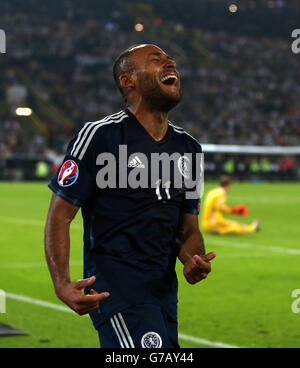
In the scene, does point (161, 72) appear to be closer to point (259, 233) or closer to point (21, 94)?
point (259, 233)

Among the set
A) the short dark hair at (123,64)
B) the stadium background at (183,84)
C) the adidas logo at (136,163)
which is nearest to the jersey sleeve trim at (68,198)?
the adidas logo at (136,163)

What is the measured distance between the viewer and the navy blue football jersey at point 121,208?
3.22m

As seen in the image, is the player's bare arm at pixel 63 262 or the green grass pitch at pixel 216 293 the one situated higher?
the player's bare arm at pixel 63 262

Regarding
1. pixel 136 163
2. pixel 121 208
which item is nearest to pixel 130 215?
pixel 121 208

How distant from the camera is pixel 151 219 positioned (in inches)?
130

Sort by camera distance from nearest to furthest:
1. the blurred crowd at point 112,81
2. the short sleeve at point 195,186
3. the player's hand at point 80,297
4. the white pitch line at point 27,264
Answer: the player's hand at point 80,297
the short sleeve at point 195,186
the white pitch line at point 27,264
the blurred crowd at point 112,81

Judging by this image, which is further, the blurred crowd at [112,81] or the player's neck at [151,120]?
the blurred crowd at [112,81]

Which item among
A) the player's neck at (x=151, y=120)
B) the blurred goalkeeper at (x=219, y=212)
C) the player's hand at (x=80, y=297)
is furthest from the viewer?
the blurred goalkeeper at (x=219, y=212)

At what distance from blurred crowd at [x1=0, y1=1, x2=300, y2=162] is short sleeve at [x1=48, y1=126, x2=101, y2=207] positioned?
124 ft

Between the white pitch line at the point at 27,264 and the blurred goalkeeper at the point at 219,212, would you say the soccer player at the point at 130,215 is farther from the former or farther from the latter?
the blurred goalkeeper at the point at 219,212

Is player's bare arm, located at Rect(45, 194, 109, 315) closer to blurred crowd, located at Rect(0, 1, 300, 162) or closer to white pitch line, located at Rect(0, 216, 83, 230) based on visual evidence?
white pitch line, located at Rect(0, 216, 83, 230)

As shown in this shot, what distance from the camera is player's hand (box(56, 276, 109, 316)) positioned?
2.99m

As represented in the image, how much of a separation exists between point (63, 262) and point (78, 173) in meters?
0.39
